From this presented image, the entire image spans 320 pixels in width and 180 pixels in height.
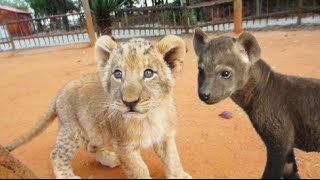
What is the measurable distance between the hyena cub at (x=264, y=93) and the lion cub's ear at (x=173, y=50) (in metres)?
0.22

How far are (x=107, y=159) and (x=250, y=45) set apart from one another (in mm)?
2252

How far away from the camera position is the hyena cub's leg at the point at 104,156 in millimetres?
4184

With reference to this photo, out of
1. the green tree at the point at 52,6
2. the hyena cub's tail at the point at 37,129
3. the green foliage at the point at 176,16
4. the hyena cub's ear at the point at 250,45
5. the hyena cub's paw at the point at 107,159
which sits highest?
the green tree at the point at 52,6

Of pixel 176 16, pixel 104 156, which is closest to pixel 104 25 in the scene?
pixel 176 16

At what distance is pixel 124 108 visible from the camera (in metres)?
2.75

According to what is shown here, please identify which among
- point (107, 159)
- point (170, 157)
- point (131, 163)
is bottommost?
point (107, 159)

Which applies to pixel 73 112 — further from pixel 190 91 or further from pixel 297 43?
pixel 297 43

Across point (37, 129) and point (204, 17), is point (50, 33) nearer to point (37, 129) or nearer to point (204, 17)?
point (204, 17)

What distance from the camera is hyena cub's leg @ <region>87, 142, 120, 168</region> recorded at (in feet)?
13.7

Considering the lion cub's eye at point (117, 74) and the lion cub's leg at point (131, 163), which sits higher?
the lion cub's eye at point (117, 74)

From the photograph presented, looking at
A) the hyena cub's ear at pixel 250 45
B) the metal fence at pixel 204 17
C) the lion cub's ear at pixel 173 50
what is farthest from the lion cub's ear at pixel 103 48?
the metal fence at pixel 204 17

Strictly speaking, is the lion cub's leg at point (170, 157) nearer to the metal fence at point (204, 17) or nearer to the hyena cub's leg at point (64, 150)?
the hyena cub's leg at point (64, 150)

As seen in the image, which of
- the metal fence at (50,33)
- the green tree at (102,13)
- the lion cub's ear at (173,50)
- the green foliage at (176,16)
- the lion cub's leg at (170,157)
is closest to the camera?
the lion cub's ear at (173,50)

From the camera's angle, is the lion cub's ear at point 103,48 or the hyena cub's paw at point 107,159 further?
the hyena cub's paw at point 107,159
